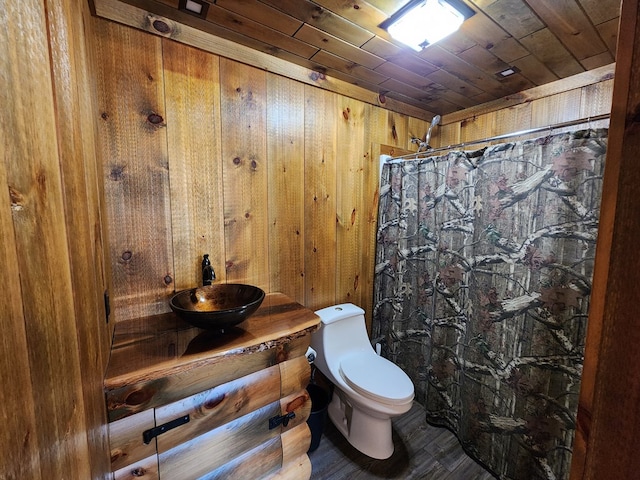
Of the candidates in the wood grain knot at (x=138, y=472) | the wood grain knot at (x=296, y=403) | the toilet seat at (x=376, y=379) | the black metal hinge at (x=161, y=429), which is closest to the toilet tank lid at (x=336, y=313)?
the toilet seat at (x=376, y=379)

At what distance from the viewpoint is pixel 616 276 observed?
0.35 m

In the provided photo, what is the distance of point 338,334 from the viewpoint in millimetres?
1803

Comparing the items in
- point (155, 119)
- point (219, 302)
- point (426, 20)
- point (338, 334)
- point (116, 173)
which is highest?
point (426, 20)

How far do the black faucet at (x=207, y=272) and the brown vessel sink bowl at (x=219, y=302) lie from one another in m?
0.04

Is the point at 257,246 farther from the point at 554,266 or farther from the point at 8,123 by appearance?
the point at 554,266

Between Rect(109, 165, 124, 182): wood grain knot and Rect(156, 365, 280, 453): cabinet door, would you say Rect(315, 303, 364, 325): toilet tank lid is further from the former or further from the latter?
Rect(109, 165, 124, 182): wood grain knot

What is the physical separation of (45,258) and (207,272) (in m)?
0.98

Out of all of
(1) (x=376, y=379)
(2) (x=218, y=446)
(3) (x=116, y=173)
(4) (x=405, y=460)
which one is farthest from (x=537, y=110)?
(2) (x=218, y=446)

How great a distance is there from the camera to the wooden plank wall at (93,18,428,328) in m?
1.25

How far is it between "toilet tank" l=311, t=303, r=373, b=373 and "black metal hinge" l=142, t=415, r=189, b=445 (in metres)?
0.86

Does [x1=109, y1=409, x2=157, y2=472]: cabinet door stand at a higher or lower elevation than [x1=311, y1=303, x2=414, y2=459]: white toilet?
higher

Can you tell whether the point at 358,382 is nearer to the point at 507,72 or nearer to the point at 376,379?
the point at 376,379

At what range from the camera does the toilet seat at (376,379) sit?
4.80ft

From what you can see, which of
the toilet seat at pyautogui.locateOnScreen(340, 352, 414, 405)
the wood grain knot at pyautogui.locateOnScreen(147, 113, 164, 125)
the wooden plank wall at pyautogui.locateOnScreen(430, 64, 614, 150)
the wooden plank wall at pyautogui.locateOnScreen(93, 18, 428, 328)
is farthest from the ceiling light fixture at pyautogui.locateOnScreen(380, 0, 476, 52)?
the toilet seat at pyautogui.locateOnScreen(340, 352, 414, 405)
